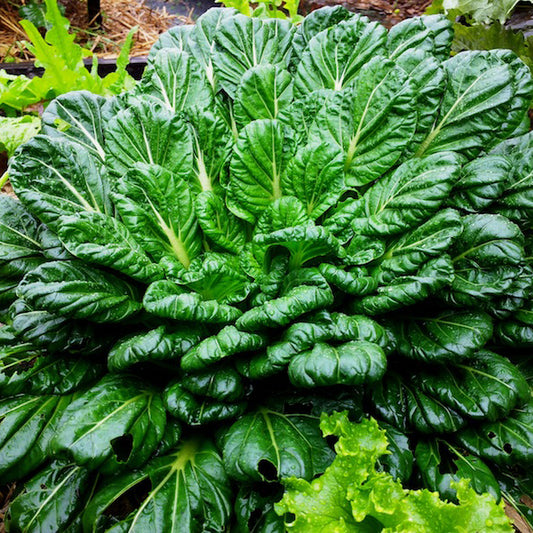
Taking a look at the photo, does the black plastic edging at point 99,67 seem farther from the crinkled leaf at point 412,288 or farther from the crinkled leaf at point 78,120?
the crinkled leaf at point 412,288

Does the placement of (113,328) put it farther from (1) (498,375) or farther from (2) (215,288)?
(1) (498,375)

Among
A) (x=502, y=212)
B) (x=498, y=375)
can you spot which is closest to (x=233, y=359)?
(x=498, y=375)

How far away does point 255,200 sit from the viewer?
6.59 ft

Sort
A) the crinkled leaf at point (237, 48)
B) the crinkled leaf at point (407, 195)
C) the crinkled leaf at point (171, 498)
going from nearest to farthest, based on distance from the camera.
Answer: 1. the crinkled leaf at point (171, 498)
2. the crinkled leaf at point (407, 195)
3. the crinkled leaf at point (237, 48)

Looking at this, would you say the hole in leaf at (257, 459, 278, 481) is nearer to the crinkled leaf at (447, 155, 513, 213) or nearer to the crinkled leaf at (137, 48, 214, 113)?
the crinkled leaf at (447, 155, 513, 213)

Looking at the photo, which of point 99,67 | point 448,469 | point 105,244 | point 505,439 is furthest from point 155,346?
point 99,67

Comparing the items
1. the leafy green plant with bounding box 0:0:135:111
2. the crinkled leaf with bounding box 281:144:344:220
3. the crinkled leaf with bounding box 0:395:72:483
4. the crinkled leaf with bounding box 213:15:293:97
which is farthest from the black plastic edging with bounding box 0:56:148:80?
the crinkled leaf with bounding box 0:395:72:483

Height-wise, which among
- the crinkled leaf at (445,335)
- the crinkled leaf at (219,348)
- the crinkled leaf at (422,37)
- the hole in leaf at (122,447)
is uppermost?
the crinkled leaf at (422,37)

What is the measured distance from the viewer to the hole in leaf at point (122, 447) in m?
1.57

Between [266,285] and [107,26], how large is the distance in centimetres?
414

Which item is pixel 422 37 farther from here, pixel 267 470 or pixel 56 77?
pixel 56 77

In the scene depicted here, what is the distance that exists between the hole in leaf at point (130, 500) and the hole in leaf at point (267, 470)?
375 mm

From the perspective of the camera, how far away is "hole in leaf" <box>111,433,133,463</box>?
157cm

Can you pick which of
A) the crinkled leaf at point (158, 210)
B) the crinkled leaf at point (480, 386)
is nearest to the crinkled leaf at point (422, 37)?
the crinkled leaf at point (158, 210)
